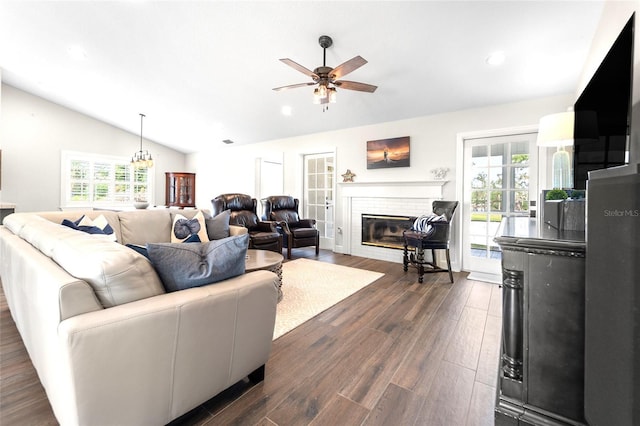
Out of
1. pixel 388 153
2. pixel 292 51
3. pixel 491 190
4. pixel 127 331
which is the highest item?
pixel 292 51

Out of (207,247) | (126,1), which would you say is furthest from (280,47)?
(207,247)

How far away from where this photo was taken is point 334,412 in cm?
136

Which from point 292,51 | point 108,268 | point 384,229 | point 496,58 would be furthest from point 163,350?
point 384,229

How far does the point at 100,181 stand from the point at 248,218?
4635mm

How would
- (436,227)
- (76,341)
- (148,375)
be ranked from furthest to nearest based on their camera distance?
(436,227) → (148,375) → (76,341)

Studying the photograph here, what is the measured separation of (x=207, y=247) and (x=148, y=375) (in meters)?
0.55

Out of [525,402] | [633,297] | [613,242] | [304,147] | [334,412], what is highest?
[304,147]

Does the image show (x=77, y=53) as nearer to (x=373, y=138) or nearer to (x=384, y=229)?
(x=373, y=138)

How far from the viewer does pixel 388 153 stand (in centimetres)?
463

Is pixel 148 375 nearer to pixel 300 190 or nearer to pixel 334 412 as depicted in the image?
pixel 334 412

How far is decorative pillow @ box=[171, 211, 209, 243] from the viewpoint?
325 cm

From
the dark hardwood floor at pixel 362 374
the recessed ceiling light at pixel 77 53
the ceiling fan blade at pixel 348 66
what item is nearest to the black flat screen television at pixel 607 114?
the dark hardwood floor at pixel 362 374

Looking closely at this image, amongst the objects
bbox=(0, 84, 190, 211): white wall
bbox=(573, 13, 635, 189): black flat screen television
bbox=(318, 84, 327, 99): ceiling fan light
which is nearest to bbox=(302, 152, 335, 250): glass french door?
bbox=(318, 84, 327, 99): ceiling fan light

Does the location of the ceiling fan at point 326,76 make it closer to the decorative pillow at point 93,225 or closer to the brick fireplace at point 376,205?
the brick fireplace at point 376,205
